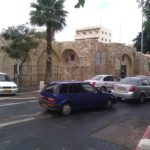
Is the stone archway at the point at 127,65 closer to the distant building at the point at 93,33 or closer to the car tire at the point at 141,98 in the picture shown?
the car tire at the point at 141,98

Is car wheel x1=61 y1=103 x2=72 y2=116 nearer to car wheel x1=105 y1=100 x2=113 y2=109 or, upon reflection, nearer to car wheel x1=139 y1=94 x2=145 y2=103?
car wheel x1=105 y1=100 x2=113 y2=109

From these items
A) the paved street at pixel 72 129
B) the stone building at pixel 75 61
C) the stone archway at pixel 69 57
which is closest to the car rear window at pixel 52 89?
the paved street at pixel 72 129

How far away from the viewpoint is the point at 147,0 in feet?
31.4

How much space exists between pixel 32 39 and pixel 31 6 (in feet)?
13.3

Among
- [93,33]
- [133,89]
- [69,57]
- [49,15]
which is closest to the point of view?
[133,89]

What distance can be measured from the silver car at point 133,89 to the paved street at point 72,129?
2.50m

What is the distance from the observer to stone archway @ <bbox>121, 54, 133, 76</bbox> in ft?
114

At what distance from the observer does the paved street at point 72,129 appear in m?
6.83

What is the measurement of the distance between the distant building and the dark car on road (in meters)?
96.4

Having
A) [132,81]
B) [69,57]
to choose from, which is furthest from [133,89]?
[69,57]

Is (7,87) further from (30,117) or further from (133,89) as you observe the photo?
(133,89)

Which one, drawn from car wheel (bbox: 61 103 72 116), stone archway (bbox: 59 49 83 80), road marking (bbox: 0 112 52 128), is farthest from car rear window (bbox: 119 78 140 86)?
stone archway (bbox: 59 49 83 80)

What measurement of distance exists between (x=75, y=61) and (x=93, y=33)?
260 ft

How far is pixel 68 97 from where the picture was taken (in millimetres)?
11000
